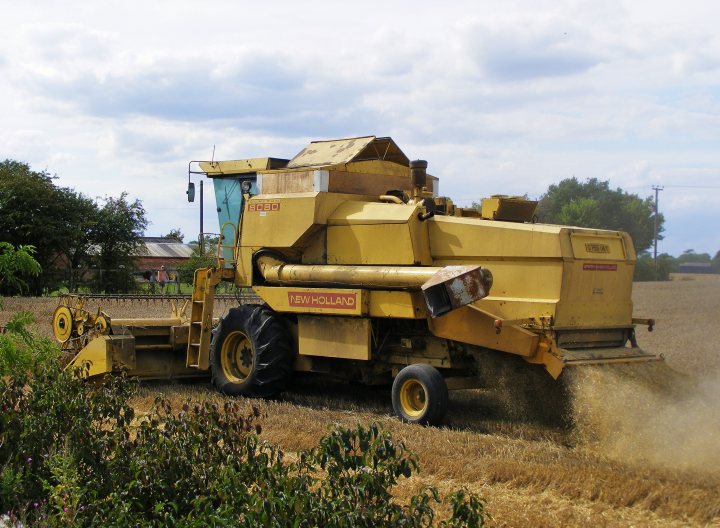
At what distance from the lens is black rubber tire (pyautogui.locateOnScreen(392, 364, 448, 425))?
8.76 metres

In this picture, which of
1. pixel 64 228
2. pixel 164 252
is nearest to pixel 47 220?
pixel 64 228

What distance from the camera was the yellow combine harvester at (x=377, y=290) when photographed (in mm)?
8711

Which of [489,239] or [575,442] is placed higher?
[489,239]

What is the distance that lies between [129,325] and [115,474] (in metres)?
6.64

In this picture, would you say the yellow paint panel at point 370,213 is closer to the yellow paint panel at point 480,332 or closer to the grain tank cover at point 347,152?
the grain tank cover at point 347,152

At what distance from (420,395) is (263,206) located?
3276mm

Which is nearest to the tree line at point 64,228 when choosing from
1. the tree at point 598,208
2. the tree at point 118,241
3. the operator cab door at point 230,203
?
the tree at point 118,241

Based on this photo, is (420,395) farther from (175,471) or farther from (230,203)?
(175,471)

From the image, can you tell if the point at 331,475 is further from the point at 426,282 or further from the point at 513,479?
the point at 426,282

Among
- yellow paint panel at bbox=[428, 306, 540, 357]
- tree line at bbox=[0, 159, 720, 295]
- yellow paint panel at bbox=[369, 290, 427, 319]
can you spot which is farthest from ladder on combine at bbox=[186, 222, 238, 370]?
tree line at bbox=[0, 159, 720, 295]

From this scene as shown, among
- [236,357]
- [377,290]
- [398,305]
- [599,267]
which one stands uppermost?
[599,267]

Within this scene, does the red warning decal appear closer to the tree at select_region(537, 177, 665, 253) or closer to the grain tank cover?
the grain tank cover

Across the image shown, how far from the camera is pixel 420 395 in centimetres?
919

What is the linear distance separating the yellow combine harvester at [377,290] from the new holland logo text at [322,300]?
18mm
